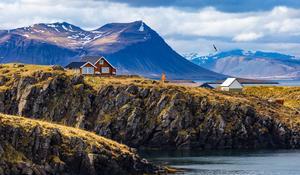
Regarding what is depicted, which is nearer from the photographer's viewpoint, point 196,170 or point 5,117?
point 5,117

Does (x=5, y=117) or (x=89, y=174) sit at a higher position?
(x=5, y=117)

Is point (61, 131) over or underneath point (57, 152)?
over

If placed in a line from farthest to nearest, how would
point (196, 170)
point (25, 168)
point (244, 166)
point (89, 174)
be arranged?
point (244, 166) → point (196, 170) → point (89, 174) → point (25, 168)

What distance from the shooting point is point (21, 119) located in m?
158

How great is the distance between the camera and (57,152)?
152 m

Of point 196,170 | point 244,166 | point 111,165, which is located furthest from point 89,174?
point 244,166

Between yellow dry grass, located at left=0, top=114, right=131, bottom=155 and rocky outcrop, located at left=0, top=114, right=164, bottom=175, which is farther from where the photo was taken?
yellow dry grass, located at left=0, top=114, right=131, bottom=155

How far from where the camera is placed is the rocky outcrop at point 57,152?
145875 mm

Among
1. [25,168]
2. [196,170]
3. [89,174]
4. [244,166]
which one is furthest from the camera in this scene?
[244,166]

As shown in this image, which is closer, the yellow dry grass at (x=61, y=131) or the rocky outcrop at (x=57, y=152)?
the rocky outcrop at (x=57, y=152)

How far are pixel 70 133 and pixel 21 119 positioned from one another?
10.8 m

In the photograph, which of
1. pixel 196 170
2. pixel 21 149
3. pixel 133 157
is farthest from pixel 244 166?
pixel 21 149

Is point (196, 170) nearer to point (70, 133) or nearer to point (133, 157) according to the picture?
point (133, 157)

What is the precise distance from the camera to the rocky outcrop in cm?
14588
